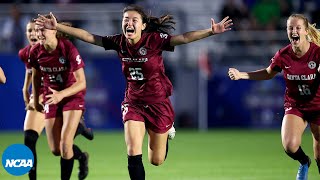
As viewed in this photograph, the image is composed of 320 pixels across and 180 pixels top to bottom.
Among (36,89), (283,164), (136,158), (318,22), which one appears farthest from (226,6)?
(136,158)

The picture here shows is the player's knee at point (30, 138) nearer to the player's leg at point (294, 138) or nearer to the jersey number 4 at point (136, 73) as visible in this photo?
the jersey number 4 at point (136, 73)

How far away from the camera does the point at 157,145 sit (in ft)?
34.6

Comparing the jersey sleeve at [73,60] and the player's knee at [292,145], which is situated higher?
the jersey sleeve at [73,60]

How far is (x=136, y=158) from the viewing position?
957cm

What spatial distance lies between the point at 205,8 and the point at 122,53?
498 inches

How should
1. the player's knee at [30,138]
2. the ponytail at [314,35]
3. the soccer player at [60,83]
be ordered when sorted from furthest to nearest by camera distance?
the player's knee at [30,138]
the soccer player at [60,83]
the ponytail at [314,35]

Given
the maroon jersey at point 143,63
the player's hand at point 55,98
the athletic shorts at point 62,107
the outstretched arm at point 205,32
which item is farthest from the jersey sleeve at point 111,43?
the athletic shorts at point 62,107

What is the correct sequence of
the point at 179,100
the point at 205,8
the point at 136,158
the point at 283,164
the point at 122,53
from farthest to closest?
the point at 205,8
the point at 179,100
the point at 283,164
the point at 122,53
the point at 136,158

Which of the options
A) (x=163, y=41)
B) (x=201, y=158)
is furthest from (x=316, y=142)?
(x=201, y=158)

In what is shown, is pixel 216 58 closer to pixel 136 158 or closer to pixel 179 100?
pixel 179 100

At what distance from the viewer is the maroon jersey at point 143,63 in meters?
10.1

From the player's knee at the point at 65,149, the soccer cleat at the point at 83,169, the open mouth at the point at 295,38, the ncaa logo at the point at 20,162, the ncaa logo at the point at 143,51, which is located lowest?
the soccer cleat at the point at 83,169

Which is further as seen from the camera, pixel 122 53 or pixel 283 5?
pixel 283 5

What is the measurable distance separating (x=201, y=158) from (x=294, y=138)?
4.85m
